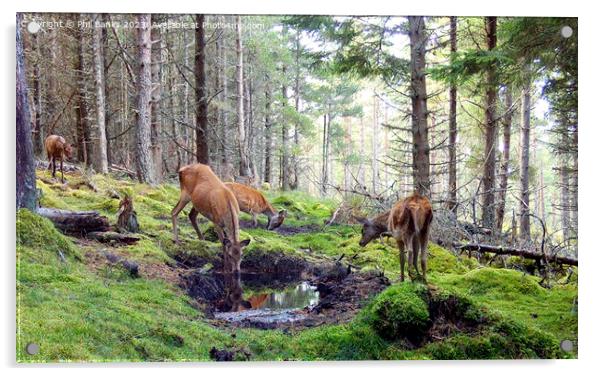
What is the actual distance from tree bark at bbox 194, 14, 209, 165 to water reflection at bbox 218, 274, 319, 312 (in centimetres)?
95

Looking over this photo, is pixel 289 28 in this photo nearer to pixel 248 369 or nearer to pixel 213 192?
pixel 213 192

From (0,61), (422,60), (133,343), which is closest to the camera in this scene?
(133,343)

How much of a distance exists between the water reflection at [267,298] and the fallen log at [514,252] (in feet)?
4.03

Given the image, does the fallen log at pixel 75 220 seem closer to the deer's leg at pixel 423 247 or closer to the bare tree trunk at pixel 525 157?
the deer's leg at pixel 423 247

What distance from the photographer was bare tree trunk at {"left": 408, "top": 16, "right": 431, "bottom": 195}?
4266 mm

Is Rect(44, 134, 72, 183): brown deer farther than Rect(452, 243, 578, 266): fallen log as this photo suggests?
No

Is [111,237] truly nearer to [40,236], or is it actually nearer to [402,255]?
[40,236]

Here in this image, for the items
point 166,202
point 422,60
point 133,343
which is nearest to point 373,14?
point 422,60

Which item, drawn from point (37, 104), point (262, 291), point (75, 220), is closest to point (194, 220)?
point (262, 291)

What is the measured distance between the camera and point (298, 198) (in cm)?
428

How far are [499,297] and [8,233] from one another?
361 centimetres

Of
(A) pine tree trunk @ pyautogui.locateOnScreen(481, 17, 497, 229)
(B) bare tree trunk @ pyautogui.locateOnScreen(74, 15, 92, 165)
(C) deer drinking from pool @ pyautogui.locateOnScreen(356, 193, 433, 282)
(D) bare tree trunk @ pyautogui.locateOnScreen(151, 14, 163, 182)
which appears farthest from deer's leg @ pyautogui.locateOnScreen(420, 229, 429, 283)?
Result: (B) bare tree trunk @ pyautogui.locateOnScreen(74, 15, 92, 165)

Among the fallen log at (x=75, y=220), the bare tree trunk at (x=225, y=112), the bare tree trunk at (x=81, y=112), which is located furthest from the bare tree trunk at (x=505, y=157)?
the bare tree trunk at (x=81, y=112)

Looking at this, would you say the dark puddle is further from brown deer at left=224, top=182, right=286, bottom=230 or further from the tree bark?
the tree bark
